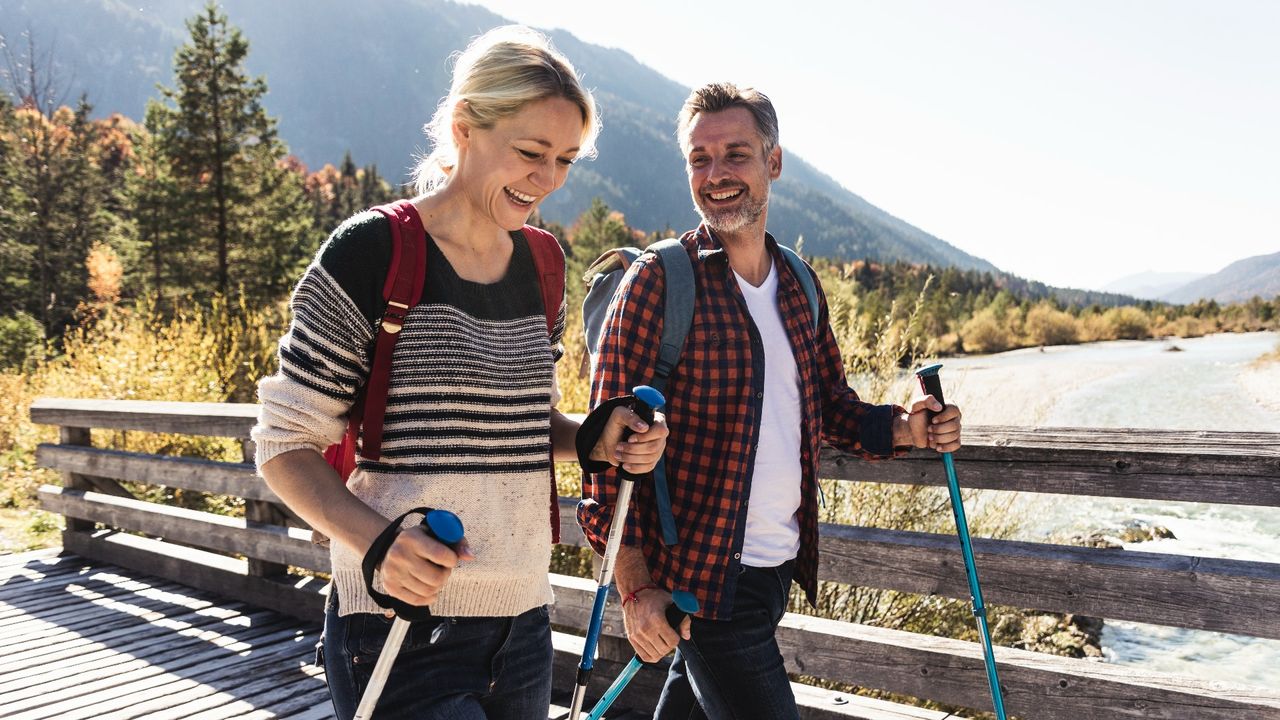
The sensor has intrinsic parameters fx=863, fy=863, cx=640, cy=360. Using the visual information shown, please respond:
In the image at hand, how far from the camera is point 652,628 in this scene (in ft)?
5.84

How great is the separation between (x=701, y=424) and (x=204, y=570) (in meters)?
4.04

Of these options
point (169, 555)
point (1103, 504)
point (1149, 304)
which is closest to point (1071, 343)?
point (1149, 304)

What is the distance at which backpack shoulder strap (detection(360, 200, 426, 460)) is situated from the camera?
53.0 inches

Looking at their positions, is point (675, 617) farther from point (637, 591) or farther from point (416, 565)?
point (416, 565)

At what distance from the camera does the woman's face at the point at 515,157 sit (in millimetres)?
1476

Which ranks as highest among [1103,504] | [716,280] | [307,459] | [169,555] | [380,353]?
[716,280]

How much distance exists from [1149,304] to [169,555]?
50.3 metres

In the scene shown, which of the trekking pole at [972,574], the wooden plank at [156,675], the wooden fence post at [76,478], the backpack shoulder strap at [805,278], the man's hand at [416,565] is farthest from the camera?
the wooden fence post at [76,478]

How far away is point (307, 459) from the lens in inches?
51.6

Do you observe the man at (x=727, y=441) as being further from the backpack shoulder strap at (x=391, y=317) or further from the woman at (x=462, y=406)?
the backpack shoulder strap at (x=391, y=317)

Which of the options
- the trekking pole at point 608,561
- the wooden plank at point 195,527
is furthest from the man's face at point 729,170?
the wooden plank at point 195,527

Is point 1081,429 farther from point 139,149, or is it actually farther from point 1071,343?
point 1071,343

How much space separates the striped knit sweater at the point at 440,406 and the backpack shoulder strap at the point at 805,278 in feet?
3.01

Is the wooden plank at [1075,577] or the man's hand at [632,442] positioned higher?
the man's hand at [632,442]
